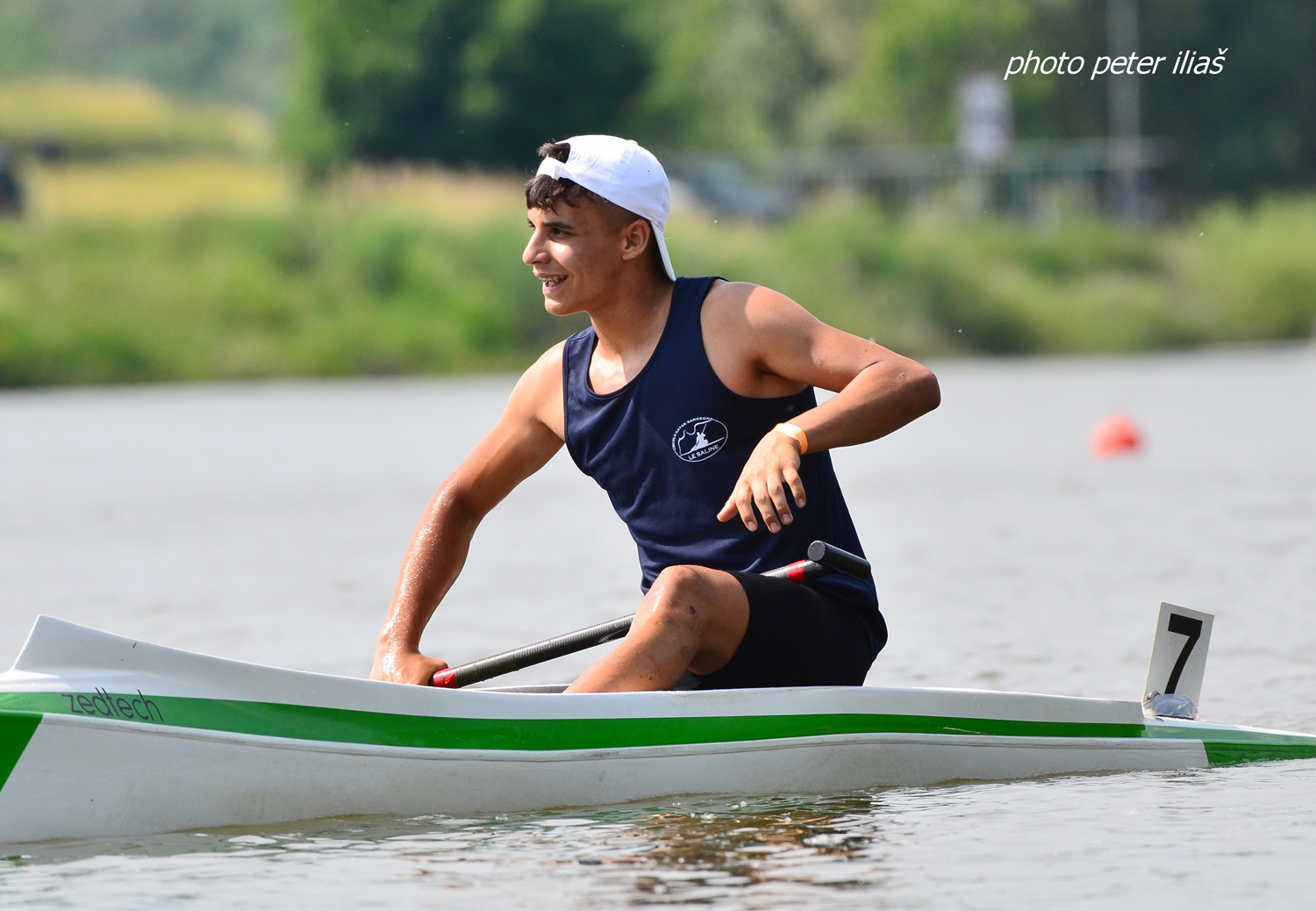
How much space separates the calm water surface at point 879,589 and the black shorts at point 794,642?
274mm

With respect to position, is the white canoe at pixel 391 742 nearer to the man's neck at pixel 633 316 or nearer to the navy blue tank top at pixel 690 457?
the navy blue tank top at pixel 690 457

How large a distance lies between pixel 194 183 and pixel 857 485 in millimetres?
27373

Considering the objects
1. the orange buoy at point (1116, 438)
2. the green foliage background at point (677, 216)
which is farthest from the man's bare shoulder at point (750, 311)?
the green foliage background at point (677, 216)

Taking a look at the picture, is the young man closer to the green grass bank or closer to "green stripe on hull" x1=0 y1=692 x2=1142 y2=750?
"green stripe on hull" x1=0 y1=692 x2=1142 y2=750

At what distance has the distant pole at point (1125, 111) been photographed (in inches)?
1620

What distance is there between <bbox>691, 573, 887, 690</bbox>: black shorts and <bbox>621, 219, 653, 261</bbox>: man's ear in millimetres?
722

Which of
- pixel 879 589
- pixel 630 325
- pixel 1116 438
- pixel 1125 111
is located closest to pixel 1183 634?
pixel 630 325

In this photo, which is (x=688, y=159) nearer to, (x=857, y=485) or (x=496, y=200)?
(x=496, y=200)

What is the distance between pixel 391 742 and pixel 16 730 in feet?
2.43

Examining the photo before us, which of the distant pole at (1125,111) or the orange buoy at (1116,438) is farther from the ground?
the distant pole at (1125,111)

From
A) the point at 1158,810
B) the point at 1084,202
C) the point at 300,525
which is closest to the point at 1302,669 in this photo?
the point at 1158,810

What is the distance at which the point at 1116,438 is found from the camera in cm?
1496

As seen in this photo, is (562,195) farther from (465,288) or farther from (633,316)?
(465,288)

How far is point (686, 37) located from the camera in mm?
49844
